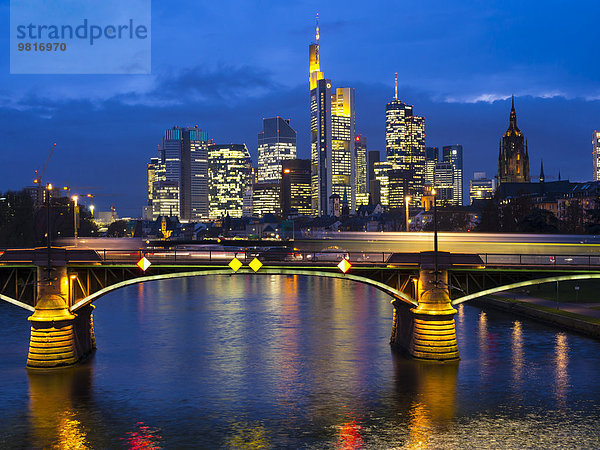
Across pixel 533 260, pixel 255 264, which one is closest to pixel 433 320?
pixel 255 264

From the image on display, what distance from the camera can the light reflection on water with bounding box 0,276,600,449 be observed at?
47.3 m

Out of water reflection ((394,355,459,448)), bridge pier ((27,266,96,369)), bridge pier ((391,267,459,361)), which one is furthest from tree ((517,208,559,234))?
bridge pier ((27,266,96,369))

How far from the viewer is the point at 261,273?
64.9 metres

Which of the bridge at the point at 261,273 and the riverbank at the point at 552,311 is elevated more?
the bridge at the point at 261,273

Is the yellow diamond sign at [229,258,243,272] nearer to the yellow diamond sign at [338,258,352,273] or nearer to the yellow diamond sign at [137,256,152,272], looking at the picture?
the yellow diamond sign at [137,256,152,272]

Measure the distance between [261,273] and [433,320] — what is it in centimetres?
1507

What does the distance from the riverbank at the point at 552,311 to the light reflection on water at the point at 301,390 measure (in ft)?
7.95

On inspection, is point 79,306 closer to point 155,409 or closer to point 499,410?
point 155,409

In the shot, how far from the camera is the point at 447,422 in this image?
1955 inches

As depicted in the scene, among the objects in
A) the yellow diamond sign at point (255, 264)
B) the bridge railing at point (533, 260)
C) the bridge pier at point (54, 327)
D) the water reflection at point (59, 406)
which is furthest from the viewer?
the bridge railing at point (533, 260)

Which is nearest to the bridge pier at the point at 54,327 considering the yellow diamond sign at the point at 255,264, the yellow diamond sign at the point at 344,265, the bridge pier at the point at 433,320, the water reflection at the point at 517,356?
the yellow diamond sign at the point at 255,264

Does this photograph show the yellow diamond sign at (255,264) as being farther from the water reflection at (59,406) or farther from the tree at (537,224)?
the tree at (537,224)

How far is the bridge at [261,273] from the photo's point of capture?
63.0 meters

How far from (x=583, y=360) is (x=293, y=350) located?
25.8 metres
